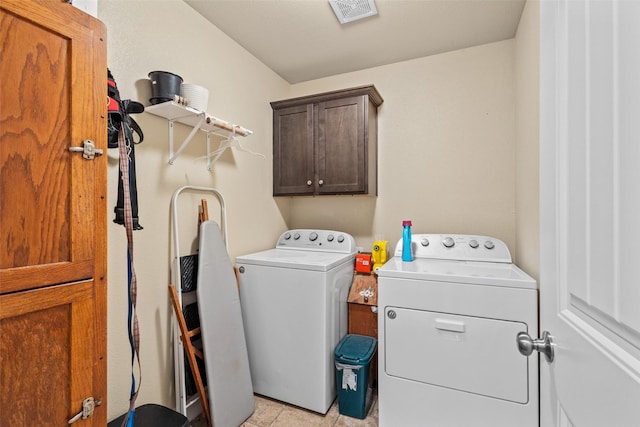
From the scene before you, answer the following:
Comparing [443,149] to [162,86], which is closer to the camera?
[162,86]

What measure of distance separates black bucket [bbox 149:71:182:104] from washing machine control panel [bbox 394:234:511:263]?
5.82ft

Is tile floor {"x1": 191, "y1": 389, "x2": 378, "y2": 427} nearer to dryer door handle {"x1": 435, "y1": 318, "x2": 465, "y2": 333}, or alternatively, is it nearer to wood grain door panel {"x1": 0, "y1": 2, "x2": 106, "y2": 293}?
dryer door handle {"x1": 435, "y1": 318, "x2": 465, "y2": 333}

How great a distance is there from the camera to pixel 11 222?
26.1 inches

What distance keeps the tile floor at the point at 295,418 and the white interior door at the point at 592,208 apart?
1.42 metres

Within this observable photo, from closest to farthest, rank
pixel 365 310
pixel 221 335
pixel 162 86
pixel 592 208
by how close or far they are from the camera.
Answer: pixel 592 208, pixel 162 86, pixel 221 335, pixel 365 310

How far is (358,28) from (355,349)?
2.23m

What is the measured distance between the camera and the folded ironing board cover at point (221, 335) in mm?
1662

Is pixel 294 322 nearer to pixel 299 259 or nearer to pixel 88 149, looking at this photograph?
pixel 299 259

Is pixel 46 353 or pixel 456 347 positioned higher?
pixel 46 353

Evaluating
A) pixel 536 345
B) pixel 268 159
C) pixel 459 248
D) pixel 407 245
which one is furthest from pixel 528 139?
pixel 268 159

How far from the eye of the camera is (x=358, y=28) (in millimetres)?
2057

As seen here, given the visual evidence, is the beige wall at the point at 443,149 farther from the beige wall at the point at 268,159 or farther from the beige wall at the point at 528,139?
the beige wall at the point at 528,139

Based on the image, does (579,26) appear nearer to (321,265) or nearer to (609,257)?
(609,257)

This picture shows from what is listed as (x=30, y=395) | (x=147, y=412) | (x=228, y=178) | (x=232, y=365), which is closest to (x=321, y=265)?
(x=232, y=365)
